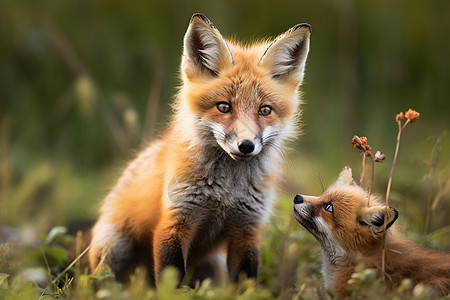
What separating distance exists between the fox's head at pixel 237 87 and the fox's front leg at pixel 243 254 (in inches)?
22.0

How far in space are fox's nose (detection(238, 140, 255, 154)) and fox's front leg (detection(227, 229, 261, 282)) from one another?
2.49 feet

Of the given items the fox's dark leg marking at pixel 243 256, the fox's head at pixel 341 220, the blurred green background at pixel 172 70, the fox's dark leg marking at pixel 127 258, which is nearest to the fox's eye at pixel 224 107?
the fox's head at pixel 341 220

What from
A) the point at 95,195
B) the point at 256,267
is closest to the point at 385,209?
the point at 256,267

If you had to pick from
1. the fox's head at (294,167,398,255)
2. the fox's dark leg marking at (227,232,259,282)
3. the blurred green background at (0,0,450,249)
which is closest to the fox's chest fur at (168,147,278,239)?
the fox's dark leg marking at (227,232,259,282)

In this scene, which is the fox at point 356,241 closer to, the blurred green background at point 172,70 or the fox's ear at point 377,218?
the fox's ear at point 377,218

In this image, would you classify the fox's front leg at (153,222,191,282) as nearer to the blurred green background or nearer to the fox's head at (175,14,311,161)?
the fox's head at (175,14,311,161)

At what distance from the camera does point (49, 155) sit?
5.73 meters

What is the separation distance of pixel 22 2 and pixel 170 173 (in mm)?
4116

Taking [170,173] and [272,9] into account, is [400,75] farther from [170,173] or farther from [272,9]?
[170,173]

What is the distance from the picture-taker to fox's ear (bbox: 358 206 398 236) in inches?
93.0

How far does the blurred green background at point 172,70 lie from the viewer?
18.7ft

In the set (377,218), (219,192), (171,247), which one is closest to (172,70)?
(219,192)

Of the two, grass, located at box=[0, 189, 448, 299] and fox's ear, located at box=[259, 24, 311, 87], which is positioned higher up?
→ fox's ear, located at box=[259, 24, 311, 87]

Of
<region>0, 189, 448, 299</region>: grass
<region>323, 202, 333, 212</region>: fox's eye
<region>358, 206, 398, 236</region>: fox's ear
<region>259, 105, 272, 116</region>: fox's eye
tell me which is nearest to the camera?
Result: <region>0, 189, 448, 299</region>: grass
